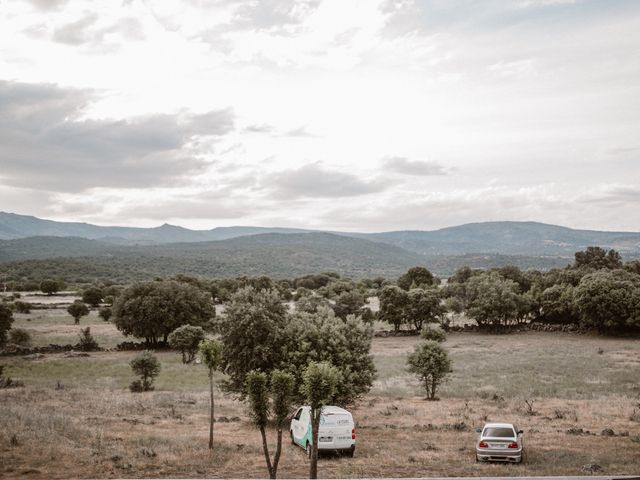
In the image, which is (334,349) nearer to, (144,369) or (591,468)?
(591,468)

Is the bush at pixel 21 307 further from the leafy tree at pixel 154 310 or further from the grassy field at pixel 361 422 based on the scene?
the grassy field at pixel 361 422

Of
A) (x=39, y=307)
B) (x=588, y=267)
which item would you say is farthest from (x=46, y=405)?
(x=588, y=267)

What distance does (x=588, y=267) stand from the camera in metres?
122

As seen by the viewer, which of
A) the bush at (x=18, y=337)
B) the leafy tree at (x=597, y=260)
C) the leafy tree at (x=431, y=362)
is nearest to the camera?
the leafy tree at (x=431, y=362)

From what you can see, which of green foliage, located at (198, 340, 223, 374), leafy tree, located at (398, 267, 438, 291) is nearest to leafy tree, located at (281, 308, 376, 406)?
green foliage, located at (198, 340, 223, 374)

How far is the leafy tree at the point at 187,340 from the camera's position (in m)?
59.8

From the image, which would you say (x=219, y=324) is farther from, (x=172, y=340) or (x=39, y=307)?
(x=39, y=307)

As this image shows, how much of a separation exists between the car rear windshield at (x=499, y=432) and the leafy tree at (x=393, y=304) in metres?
67.1

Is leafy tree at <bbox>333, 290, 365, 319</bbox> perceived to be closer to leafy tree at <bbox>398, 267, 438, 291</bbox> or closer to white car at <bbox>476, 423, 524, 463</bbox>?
leafy tree at <bbox>398, 267, 438, 291</bbox>

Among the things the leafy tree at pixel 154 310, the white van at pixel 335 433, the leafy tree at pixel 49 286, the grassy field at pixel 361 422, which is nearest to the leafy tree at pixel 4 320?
the grassy field at pixel 361 422

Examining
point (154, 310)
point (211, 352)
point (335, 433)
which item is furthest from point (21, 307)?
point (335, 433)

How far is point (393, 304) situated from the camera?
89375 millimetres

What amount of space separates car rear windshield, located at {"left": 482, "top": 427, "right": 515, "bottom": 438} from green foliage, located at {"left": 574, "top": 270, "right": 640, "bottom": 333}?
6437 centimetres

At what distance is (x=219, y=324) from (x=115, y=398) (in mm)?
12260
